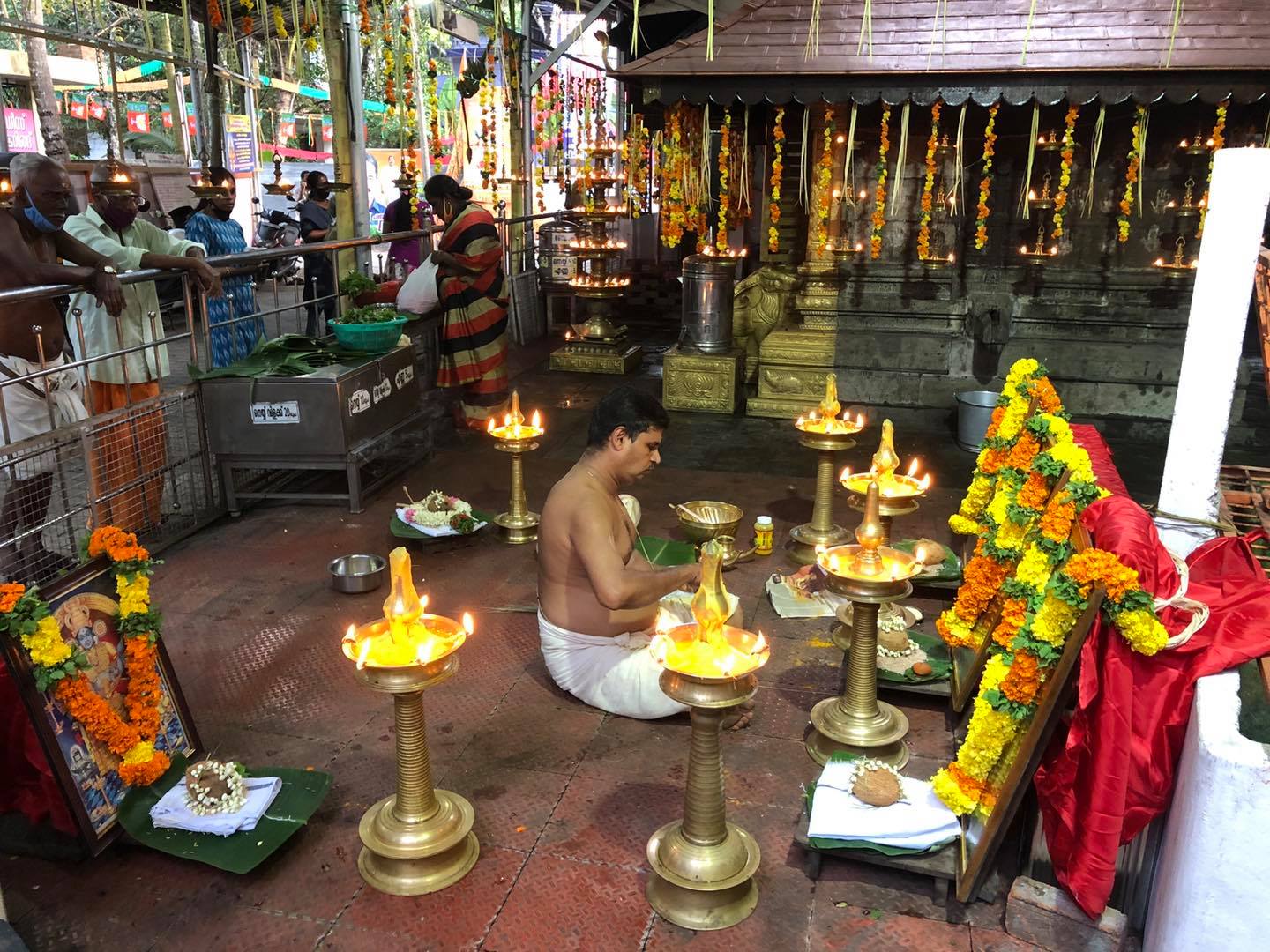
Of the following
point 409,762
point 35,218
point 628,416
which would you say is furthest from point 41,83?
point 409,762

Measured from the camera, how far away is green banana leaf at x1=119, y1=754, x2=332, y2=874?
333cm

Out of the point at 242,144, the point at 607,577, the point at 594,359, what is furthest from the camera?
the point at 242,144

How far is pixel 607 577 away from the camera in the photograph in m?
3.84

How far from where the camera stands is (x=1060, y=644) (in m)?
2.99

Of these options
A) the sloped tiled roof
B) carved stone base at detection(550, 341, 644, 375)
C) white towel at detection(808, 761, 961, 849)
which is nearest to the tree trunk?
carved stone base at detection(550, 341, 644, 375)

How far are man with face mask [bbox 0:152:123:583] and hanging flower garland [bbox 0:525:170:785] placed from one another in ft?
6.30

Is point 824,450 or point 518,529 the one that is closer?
point 824,450

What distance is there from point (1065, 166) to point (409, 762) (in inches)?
294

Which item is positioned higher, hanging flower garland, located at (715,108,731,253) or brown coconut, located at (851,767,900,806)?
hanging flower garland, located at (715,108,731,253)

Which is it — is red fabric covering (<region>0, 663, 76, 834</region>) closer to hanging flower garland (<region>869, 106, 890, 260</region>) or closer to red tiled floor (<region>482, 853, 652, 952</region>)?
red tiled floor (<region>482, 853, 652, 952</region>)

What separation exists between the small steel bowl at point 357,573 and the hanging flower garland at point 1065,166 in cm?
637

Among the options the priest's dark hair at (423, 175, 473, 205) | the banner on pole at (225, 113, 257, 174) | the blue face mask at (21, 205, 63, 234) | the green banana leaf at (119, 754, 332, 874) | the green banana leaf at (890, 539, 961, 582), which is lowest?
the green banana leaf at (119, 754, 332, 874)

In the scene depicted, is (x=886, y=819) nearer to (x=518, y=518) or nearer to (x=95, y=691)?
(x=95, y=691)

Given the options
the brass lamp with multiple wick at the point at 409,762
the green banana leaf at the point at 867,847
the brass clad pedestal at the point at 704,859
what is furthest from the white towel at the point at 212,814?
the green banana leaf at the point at 867,847
